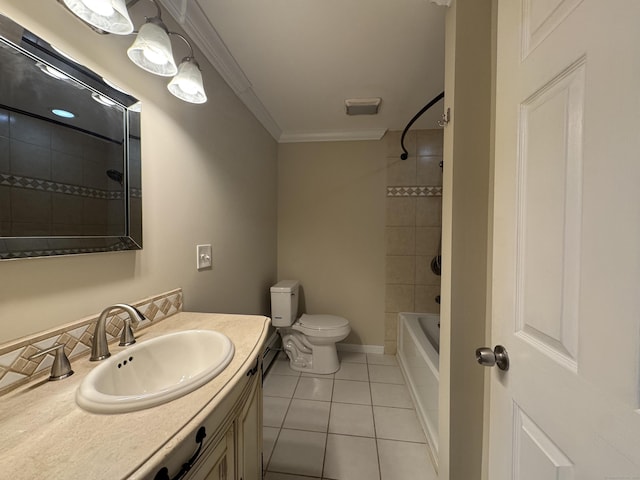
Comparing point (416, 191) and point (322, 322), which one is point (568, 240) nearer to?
point (322, 322)

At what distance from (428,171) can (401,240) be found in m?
0.75

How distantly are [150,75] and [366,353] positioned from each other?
8.83ft

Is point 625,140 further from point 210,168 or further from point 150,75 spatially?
point 210,168

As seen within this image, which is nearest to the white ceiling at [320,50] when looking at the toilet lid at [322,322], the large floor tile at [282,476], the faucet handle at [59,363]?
the faucet handle at [59,363]

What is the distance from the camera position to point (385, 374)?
84.4 inches

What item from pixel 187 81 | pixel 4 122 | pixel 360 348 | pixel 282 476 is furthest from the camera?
pixel 360 348

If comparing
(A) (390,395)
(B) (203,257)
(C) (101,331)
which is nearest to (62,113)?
(C) (101,331)

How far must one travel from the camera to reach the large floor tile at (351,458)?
124 centimetres

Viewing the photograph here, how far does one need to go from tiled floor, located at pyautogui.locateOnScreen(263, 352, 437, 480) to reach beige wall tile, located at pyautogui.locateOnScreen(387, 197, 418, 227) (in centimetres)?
143

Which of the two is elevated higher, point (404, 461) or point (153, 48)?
point (153, 48)

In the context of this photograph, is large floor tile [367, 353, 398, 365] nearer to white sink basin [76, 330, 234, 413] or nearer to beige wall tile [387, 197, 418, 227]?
beige wall tile [387, 197, 418, 227]

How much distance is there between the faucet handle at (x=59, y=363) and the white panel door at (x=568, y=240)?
116cm

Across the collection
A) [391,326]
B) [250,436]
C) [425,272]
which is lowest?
[391,326]

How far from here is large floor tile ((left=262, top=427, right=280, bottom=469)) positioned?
133cm
